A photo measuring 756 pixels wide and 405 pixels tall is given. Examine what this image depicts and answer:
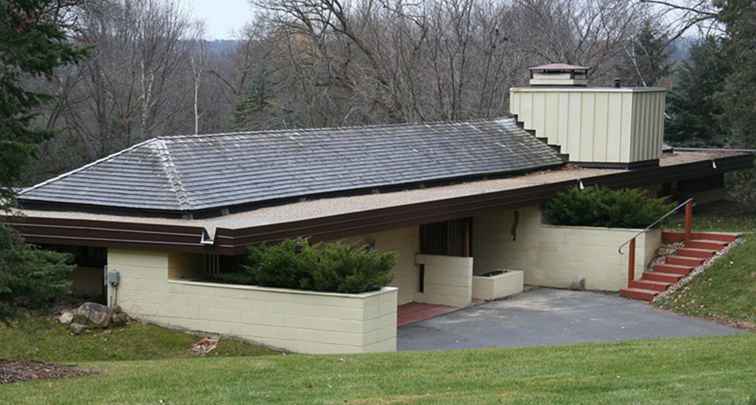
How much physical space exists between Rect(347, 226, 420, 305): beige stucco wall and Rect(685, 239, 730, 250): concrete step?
22.1 feet

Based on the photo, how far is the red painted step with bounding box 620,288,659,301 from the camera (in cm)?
2536

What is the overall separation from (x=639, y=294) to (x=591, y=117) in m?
7.31

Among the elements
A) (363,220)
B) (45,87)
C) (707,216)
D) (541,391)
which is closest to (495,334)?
(363,220)

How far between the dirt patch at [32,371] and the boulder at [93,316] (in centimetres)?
477

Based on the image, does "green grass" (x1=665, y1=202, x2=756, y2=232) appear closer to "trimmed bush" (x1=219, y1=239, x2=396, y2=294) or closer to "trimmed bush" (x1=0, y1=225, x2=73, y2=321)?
"trimmed bush" (x1=219, y1=239, x2=396, y2=294)

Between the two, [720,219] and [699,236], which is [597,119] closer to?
[699,236]

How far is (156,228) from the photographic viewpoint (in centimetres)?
1991

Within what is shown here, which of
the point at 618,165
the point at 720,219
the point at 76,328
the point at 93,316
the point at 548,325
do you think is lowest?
the point at 548,325

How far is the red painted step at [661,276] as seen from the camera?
2586cm

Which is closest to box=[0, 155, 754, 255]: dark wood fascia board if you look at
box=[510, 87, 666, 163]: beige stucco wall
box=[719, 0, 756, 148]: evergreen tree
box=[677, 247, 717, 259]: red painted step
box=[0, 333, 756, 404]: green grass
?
box=[0, 333, 756, 404]: green grass

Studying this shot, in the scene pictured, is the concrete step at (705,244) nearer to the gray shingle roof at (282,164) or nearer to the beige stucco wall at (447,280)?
the gray shingle roof at (282,164)

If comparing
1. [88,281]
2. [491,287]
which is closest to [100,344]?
[88,281]

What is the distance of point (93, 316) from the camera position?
1972 cm

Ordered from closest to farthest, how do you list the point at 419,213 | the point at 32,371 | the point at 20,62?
the point at 20,62 < the point at 32,371 < the point at 419,213
